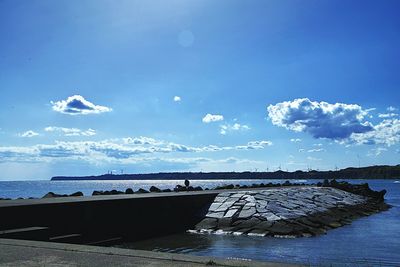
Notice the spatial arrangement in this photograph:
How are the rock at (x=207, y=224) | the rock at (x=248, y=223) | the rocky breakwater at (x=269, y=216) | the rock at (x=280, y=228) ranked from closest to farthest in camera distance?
the rock at (x=280, y=228) < the rocky breakwater at (x=269, y=216) < the rock at (x=248, y=223) < the rock at (x=207, y=224)

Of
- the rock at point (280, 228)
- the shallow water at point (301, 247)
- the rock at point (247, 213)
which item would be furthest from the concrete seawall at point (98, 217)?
the rock at point (280, 228)

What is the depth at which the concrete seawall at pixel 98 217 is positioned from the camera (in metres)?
10.6

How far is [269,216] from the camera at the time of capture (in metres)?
15.6

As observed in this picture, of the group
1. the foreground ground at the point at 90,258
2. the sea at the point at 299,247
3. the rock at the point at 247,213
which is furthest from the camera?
the rock at the point at 247,213

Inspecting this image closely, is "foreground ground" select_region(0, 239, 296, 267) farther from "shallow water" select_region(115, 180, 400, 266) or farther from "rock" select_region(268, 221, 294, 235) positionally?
"rock" select_region(268, 221, 294, 235)

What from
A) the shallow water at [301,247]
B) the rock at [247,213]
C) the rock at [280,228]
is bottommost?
the shallow water at [301,247]

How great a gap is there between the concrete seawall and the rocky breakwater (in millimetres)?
897

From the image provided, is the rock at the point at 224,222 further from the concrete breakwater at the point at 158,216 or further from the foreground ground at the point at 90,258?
the foreground ground at the point at 90,258

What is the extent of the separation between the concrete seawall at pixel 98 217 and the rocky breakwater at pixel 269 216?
2.94 ft

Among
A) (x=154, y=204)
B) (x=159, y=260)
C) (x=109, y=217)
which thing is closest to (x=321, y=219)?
(x=154, y=204)

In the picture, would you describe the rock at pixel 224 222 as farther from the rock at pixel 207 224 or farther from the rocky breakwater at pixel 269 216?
the rock at pixel 207 224

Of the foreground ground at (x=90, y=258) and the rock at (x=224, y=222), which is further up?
the foreground ground at (x=90, y=258)

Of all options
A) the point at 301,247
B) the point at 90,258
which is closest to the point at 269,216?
the point at 301,247

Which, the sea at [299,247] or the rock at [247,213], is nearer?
the sea at [299,247]
